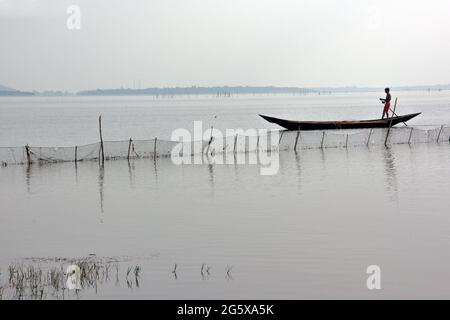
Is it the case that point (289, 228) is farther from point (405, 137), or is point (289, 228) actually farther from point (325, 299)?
point (405, 137)

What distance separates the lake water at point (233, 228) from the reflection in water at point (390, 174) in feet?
0.22

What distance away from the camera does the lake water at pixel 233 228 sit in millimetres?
13984

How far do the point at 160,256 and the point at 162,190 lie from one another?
1054 centimetres

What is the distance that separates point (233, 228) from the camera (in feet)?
62.6

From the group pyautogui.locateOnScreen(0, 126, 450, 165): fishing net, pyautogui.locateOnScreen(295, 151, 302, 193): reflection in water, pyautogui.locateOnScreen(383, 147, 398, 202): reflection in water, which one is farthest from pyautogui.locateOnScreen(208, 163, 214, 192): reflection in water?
pyautogui.locateOnScreen(383, 147, 398, 202): reflection in water

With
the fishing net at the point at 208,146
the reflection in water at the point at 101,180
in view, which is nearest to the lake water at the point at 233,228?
the reflection in water at the point at 101,180

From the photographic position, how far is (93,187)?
2756cm

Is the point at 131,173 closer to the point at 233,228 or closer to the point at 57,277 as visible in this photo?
the point at 233,228

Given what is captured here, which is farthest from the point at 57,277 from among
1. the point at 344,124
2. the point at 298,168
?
the point at 344,124

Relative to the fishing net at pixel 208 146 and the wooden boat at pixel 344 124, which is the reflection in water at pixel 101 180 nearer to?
the fishing net at pixel 208 146

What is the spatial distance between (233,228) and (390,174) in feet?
42.0

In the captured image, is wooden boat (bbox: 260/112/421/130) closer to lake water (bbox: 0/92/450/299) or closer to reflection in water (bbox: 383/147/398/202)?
reflection in water (bbox: 383/147/398/202)

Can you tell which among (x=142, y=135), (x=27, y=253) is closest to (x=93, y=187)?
(x=27, y=253)
